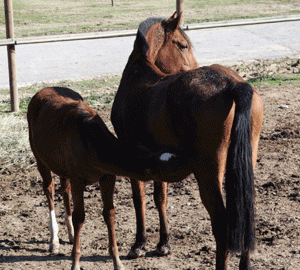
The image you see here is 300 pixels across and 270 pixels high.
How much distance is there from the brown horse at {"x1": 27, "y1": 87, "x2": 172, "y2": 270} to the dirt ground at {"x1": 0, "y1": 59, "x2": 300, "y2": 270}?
254 mm

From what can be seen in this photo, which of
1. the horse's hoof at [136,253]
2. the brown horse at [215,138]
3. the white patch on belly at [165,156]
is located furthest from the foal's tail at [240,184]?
the horse's hoof at [136,253]

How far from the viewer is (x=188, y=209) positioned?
4.69m

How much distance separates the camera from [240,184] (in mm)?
2795

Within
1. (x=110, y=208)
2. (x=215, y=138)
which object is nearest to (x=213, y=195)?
(x=215, y=138)

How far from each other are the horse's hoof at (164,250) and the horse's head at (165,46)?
64.3 inches

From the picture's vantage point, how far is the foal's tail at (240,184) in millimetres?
2736

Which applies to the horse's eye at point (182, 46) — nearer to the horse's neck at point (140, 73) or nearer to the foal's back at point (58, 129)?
the horse's neck at point (140, 73)

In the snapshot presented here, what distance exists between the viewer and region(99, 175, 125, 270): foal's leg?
140 inches

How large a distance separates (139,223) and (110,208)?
0.51m

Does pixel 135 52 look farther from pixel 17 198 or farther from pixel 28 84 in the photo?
pixel 28 84

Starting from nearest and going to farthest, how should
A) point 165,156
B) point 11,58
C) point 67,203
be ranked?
point 165,156, point 67,203, point 11,58

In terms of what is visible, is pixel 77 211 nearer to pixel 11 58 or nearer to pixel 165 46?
pixel 165 46

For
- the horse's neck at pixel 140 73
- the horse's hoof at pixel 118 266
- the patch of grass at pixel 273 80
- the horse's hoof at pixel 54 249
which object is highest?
the horse's neck at pixel 140 73

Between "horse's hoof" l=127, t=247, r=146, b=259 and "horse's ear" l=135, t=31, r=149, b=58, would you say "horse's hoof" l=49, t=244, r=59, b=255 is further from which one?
"horse's ear" l=135, t=31, r=149, b=58
